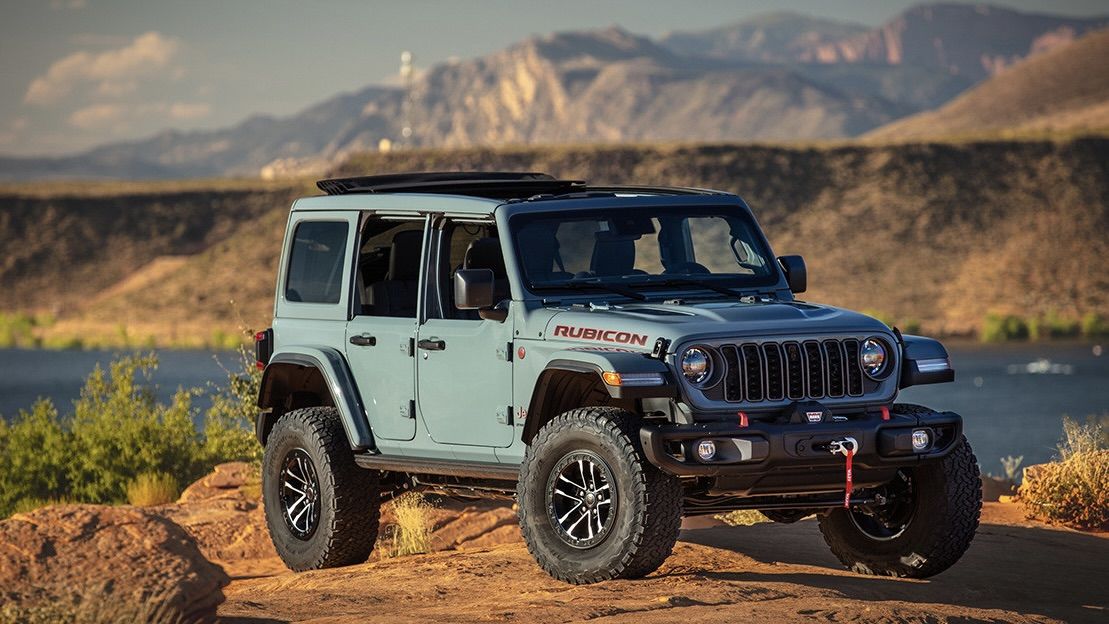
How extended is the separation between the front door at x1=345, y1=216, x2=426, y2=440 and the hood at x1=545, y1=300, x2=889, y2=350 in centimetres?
132

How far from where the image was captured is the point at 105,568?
8602 millimetres

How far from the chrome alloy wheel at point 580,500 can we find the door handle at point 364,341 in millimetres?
1877

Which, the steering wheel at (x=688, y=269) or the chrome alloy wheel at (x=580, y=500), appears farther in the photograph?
the steering wheel at (x=688, y=269)

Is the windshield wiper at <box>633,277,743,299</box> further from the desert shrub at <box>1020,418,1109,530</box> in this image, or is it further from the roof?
the desert shrub at <box>1020,418,1109,530</box>

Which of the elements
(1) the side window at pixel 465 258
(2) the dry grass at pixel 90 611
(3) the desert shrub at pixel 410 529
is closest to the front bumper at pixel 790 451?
(1) the side window at pixel 465 258

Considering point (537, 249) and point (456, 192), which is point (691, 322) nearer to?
point (537, 249)

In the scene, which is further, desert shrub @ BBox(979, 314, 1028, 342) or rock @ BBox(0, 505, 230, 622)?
desert shrub @ BBox(979, 314, 1028, 342)

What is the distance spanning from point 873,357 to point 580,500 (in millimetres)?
1711

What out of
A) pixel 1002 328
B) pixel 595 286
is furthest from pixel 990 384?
pixel 595 286

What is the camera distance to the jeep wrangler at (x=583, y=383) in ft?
→ 28.9

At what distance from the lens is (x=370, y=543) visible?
36.3 ft

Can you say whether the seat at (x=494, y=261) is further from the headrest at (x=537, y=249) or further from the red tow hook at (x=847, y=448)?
the red tow hook at (x=847, y=448)

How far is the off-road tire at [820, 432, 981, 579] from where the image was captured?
9.67 m

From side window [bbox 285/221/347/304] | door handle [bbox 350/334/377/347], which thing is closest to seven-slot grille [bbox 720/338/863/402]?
door handle [bbox 350/334/377/347]
